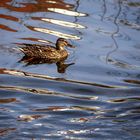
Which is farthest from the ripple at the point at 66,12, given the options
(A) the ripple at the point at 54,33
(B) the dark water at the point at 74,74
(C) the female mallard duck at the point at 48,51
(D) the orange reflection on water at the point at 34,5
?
(C) the female mallard duck at the point at 48,51

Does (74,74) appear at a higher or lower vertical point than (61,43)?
lower

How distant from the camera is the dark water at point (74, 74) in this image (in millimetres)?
9156

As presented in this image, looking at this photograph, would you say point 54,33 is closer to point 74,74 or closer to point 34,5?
point 34,5

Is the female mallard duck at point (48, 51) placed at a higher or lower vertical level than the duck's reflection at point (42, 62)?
higher

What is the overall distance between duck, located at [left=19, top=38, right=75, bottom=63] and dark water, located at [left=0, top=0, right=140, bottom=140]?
209 millimetres

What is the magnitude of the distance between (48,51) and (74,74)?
4.80 ft

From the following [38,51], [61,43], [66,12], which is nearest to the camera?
[38,51]

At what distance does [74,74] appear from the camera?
41.0 feet

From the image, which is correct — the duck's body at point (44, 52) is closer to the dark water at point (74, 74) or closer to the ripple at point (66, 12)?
the dark water at point (74, 74)

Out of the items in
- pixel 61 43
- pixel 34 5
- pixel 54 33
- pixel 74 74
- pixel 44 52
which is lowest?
pixel 74 74

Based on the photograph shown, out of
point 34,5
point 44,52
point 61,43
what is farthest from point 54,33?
point 34,5

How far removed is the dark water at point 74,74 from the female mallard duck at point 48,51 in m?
0.22

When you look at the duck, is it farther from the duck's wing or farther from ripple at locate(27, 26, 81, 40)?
ripple at locate(27, 26, 81, 40)

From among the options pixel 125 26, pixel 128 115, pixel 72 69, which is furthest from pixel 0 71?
pixel 125 26
